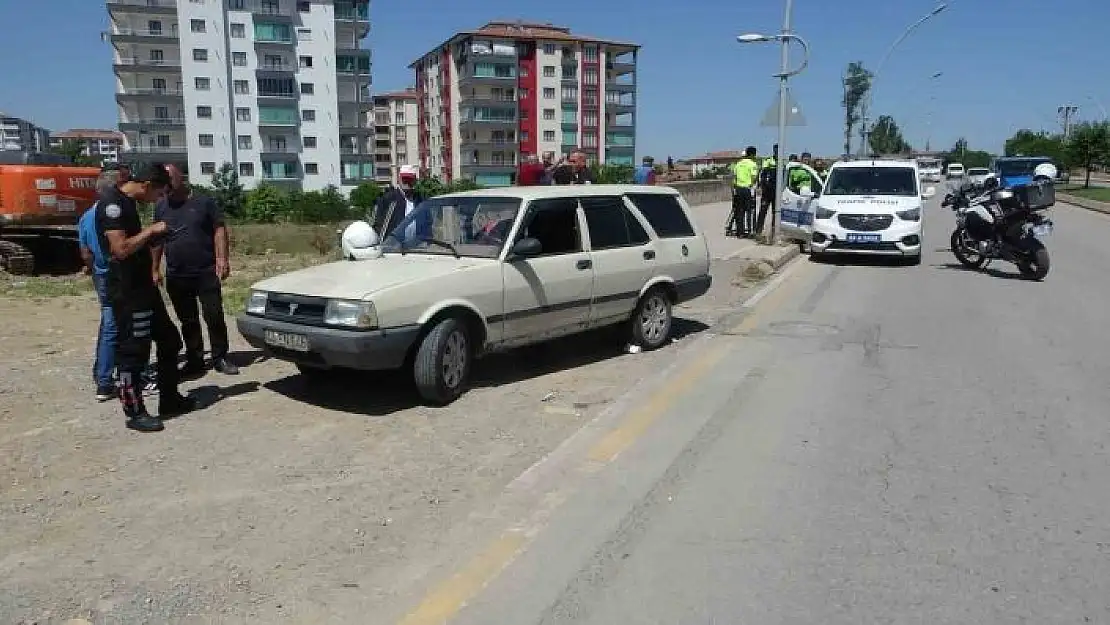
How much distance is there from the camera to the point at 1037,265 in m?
13.1

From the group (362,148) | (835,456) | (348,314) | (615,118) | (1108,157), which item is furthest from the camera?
(615,118)

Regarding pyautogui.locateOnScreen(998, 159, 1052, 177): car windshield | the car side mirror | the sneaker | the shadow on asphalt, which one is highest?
pyautogui.locateOnScreen(998, 159, 1052, 177): car windshield

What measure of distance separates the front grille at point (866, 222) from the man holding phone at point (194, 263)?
12.2m

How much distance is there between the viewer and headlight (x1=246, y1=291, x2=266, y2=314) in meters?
6.32

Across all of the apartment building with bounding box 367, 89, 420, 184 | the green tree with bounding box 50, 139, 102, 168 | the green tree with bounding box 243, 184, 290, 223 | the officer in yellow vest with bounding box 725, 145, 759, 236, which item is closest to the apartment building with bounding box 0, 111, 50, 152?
the green tree with bounding box 50, 139, 102, 168

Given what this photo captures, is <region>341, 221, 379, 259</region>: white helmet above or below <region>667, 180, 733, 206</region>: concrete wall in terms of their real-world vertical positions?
below

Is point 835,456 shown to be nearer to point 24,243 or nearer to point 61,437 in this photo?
point 61,437

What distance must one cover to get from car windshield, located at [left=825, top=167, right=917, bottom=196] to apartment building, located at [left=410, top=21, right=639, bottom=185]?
78.9 metres

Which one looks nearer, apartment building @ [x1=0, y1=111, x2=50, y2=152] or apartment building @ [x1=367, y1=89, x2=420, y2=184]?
apartment building @ [x1=0, y1=111, x2=50, y2=152]

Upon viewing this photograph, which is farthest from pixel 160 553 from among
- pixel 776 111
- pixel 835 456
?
pixel 776 111

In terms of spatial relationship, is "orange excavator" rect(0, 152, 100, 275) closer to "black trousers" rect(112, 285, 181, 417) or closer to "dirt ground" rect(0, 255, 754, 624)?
"dirt ground" rect(0, 255, 754, 624)

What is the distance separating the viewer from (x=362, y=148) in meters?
91.0

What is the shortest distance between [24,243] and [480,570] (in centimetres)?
1604


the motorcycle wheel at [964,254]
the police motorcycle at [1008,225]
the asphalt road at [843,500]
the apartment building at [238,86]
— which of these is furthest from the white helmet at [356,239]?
the apartment building at [238,86]
